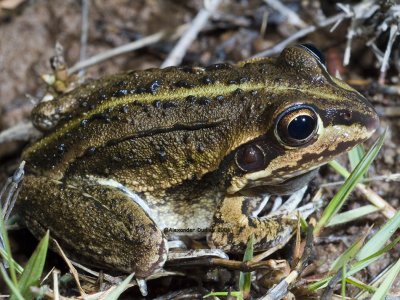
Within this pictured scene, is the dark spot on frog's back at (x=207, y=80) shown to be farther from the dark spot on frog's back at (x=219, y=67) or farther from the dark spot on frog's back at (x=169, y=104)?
the dark spot on frog's back at (x=169, y=104)

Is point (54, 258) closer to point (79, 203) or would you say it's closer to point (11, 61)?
point (79, 203)

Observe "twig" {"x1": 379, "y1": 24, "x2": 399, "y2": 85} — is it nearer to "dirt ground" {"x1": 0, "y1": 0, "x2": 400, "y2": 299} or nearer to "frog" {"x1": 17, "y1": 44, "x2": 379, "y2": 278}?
"dirt ground" {"x1": 0, "y1": 0, "x2": 400, "y2": 299}

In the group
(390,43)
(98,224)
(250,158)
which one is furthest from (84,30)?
(390,43)

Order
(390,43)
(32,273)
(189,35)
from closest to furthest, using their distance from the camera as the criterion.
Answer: (32,273) < (390,43) < (189,35)

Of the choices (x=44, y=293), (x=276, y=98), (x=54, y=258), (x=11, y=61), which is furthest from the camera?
(x=11, y=61)

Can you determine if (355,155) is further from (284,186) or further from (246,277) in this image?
(246,277)

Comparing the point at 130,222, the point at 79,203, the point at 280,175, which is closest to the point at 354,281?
the point at 280,175

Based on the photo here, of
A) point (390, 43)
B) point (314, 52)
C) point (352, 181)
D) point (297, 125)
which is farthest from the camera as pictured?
point (390, 43)

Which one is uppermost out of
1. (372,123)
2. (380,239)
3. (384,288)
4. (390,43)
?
(390,43)
